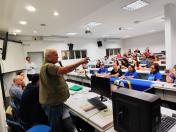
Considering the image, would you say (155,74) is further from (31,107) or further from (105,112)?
(31,107)

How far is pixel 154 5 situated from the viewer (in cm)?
414

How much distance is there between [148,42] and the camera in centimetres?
1120

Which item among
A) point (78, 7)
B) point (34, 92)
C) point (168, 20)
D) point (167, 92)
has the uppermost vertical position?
point (78, 7)

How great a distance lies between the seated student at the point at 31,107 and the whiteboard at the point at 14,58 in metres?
3.79

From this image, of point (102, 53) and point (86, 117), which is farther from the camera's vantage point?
point (102, 53)

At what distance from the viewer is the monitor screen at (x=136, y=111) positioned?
94cm

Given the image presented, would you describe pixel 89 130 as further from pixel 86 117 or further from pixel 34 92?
pixel 34 92

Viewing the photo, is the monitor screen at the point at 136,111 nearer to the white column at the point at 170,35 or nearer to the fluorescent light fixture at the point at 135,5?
the fluorescent light fixture at the point at 135,5

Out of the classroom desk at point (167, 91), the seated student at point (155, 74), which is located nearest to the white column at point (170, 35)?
the seated student at point (155, 74)

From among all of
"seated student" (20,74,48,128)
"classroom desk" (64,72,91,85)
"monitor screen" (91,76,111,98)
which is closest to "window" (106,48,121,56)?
"classroom desk" (64,72,91,85)

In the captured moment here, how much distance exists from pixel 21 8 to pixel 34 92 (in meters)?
2.41

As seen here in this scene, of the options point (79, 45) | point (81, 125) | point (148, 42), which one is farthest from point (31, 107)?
point (148, 42)

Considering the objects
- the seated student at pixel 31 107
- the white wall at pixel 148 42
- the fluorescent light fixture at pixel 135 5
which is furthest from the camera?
the white wall at pixel 148 42

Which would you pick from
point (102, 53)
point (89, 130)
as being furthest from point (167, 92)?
point (102, 53)
